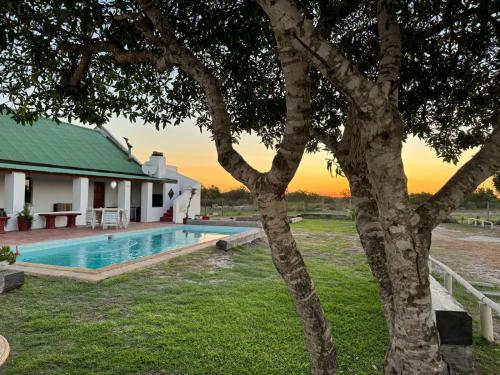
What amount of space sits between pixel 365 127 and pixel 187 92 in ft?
11.6

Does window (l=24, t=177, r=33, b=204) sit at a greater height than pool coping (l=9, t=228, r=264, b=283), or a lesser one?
greater

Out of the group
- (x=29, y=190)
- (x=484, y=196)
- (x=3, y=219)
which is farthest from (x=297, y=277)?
(x=484, y=196)

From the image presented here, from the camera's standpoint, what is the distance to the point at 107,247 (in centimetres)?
1420

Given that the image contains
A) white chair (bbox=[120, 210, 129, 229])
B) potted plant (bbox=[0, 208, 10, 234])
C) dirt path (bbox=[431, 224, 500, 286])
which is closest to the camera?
dirt path (bbox=[431, 224, 500, 286])

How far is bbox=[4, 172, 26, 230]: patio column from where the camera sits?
15.3m

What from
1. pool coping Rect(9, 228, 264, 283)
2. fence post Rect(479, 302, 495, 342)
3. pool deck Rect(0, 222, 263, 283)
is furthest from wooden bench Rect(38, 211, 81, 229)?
fence post Rect(479, 302, 495, 342)

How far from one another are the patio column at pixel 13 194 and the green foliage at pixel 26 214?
21 cm

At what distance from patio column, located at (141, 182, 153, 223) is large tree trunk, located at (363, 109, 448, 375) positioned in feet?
74.0

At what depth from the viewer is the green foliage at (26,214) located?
1571 centimetres

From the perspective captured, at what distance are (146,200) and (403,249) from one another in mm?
22810

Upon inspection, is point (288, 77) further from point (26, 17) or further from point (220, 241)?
point (220, 241)

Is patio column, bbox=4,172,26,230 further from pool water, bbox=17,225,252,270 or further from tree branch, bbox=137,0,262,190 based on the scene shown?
tree branch, bbox=137,0,262,190

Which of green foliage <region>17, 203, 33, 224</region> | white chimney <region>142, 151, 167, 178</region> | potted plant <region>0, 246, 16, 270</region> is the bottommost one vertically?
potted plant <region>0, 246, 16, 270</region>

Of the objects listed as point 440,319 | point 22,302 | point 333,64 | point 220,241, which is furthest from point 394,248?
point 220,241
